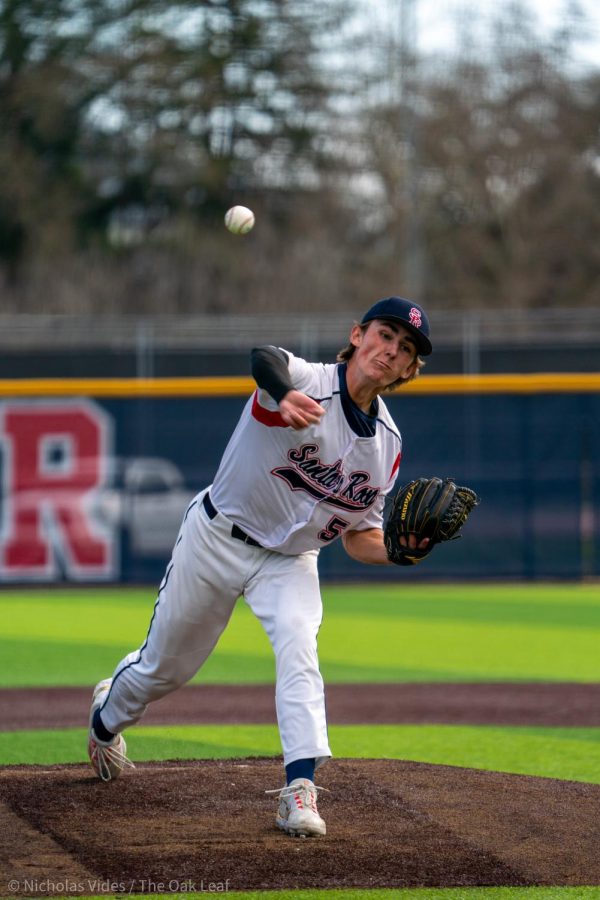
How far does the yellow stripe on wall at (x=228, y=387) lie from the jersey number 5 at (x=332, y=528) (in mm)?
7468

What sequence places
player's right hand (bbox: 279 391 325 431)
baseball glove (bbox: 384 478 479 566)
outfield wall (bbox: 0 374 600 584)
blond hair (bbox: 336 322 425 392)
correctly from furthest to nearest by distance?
outfield wall (bbox: 0 374 600 584)
blond hair (bbox: 336 322 425 392)
baseball glove (bbox: 384 478 479 566)
player's right hand (bbox: 279 391 325 431)

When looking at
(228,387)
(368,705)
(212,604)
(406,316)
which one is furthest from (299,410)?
(228,387)

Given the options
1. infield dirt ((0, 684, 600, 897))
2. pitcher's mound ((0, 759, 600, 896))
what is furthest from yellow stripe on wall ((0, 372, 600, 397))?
pitcher's mound ((0, 759, 600, 896))

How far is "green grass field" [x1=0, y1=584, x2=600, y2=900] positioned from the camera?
5258 millimetres

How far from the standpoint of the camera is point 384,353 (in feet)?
13.5

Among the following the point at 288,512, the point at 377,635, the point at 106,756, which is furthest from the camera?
the point at 377,635

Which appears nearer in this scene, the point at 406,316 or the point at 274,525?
the point at 406,316

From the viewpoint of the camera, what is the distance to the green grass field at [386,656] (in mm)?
5258

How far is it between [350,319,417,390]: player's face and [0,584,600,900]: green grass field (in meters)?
1.56

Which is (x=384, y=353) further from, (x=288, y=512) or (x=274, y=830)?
(x=274, y=830)

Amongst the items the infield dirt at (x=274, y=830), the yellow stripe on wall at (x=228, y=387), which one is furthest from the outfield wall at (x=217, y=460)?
the infield dirt at (x=274, y=830)

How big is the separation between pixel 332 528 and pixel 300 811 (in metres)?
0.94

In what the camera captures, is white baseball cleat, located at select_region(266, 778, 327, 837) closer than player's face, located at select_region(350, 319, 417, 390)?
Yes

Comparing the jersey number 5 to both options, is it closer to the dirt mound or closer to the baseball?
the baseball
